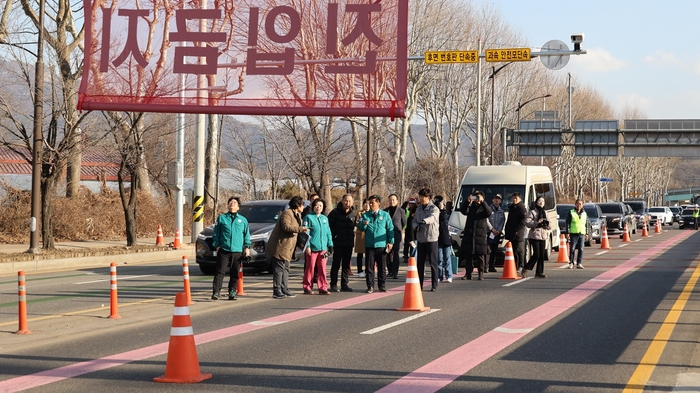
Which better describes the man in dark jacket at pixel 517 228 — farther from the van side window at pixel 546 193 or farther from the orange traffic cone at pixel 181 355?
the orange traffic cone at pixel 181 355

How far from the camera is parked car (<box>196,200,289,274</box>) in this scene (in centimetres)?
2084

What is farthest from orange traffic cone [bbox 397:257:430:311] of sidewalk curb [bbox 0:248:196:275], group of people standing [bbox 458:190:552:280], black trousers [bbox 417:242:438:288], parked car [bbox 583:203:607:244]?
parked car [bbox 583:203:607:244]

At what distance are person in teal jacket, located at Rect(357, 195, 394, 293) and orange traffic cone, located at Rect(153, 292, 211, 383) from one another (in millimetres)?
8415

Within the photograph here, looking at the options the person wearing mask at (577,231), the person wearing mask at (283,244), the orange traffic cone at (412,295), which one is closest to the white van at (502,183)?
the person wearing mask at (577,231)

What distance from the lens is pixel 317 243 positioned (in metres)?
16.8

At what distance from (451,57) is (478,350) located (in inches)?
601

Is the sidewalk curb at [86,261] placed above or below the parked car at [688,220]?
below

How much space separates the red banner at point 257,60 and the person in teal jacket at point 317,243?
189 centimetres

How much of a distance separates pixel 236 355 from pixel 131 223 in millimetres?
21132

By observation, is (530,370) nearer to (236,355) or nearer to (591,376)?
(591,376)

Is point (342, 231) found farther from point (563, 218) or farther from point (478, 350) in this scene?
point (563, 218)

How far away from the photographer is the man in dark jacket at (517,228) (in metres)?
20.4

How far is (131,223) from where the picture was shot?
30312mm

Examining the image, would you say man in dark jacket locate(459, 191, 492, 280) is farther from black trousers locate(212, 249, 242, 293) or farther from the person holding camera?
black trousers locate(212, 249, 242, 293)
